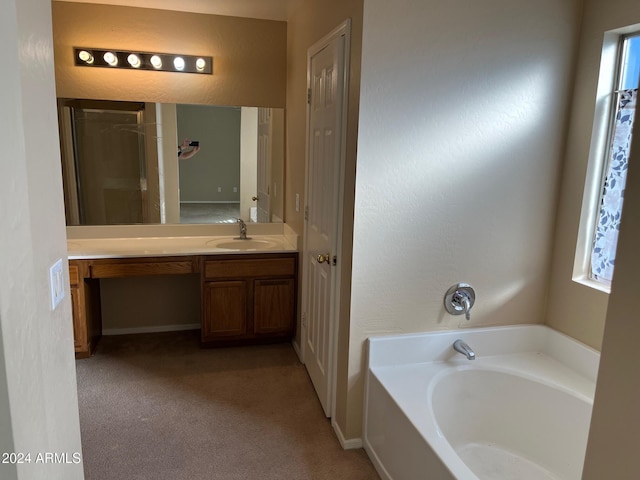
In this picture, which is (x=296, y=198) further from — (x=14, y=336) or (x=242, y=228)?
(x=14, y=336)

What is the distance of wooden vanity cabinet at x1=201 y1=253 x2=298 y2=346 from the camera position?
329 centimetres

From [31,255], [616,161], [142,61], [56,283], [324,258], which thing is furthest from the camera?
[142,61]

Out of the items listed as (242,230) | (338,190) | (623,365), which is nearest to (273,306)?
(242,230)

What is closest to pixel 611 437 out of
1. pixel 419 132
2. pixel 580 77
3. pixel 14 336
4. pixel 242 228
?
pixel 14 336

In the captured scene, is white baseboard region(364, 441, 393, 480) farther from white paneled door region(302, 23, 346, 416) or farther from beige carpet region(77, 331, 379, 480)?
white paneled door region(302, 23, 346, 416)

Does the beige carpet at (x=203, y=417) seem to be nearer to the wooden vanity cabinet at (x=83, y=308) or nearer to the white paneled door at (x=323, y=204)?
the wooden vanity cabinet at (x=83, y=308)

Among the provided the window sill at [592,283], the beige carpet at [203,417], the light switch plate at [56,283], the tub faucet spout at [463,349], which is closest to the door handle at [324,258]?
the tub faucet spout at [463,349]

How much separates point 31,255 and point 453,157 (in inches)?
69.7

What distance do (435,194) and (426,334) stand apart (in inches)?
27.7

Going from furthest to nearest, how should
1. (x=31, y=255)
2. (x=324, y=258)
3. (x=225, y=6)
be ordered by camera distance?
(x=225, y=6)
(x=324, y=258)
(x=31, y=255)

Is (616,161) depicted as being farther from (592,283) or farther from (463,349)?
(463,349)

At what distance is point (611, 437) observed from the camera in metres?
0.99

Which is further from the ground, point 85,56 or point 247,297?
point 85,56

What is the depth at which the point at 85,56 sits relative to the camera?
3248 millimetres
